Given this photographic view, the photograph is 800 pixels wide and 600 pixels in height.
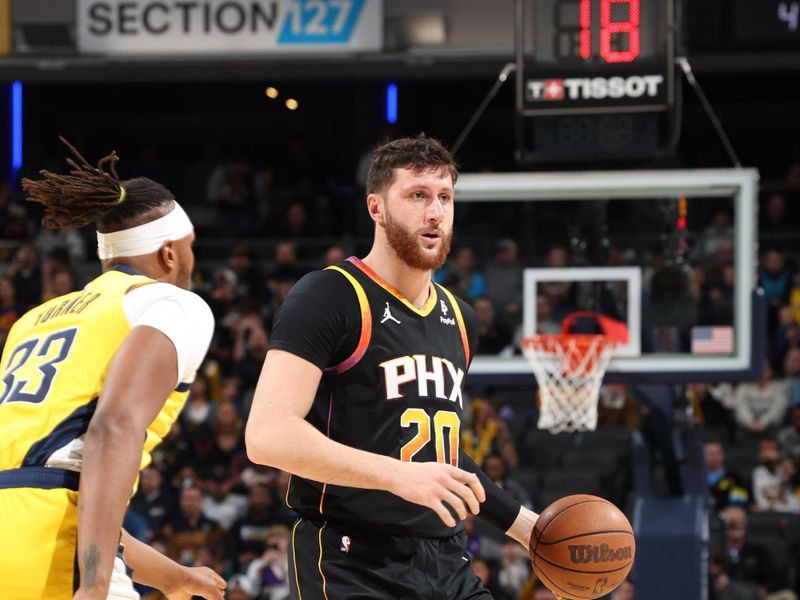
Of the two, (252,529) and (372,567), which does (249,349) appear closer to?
(252,529)

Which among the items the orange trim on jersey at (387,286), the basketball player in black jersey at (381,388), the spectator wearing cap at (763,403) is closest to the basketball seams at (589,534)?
the basketball player in black jersey at (381,388)

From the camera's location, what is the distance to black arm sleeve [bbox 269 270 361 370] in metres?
3.86

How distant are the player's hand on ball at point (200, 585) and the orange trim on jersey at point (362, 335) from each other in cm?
76

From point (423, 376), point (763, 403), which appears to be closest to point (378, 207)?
point (423, 376)

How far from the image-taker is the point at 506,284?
920 cm

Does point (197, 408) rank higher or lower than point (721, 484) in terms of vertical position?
higher

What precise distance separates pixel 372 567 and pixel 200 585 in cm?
57

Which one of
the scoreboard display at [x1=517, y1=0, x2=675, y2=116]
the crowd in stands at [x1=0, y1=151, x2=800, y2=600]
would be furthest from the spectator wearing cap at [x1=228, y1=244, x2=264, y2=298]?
the scoreboard display at [x1=517, y1=0, x2=675, y2=116]

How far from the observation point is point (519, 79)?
8.56 metres

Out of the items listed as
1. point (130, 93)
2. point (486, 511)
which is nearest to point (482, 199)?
point (486, 511)

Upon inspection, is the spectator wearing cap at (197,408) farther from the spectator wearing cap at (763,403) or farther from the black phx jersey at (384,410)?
the black phx jersey at (384,410)

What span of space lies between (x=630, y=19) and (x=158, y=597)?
6853mm

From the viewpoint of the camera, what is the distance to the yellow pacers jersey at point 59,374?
11.5 feet

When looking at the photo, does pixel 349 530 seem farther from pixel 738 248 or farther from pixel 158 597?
pixel 158 597
